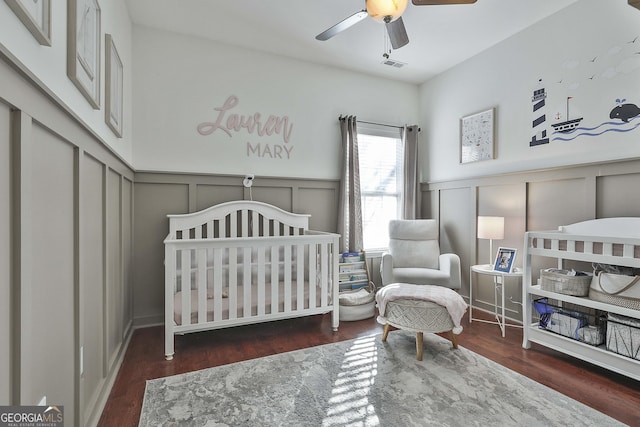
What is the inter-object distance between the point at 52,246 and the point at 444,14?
309 cm

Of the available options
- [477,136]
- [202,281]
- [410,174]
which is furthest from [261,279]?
[477,136]

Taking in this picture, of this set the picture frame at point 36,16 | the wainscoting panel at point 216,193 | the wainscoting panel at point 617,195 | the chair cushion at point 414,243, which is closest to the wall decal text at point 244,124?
the wainscoting panel at point 216,193

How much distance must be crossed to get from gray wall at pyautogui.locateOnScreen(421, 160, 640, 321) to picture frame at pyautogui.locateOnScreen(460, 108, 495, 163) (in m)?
0.26

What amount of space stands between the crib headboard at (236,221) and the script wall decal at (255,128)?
23.5 inches

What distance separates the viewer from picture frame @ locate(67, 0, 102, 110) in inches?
48.2

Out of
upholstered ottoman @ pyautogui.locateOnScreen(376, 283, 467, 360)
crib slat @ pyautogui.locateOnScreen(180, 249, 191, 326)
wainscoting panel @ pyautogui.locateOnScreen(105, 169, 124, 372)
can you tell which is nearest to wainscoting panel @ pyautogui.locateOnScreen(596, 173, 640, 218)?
upholstered ottoman @ pyautogui.locateOnScreen(376, 283, 467, 360)

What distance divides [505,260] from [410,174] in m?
1.57

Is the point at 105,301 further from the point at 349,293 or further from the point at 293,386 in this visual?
the point at 349,293

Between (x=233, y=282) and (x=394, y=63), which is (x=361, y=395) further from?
A: (x=394, y=63)

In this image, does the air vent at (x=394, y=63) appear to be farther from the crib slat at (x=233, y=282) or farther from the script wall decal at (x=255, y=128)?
the crib slat at (x=233, y=282)

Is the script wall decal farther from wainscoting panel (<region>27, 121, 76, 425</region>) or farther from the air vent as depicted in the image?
wainscoting panel (<region>27, 121, 76, 425</region>)

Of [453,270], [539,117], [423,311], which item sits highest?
[539,117]

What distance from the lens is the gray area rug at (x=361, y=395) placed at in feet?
5.20

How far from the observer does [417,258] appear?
351 centimetres
